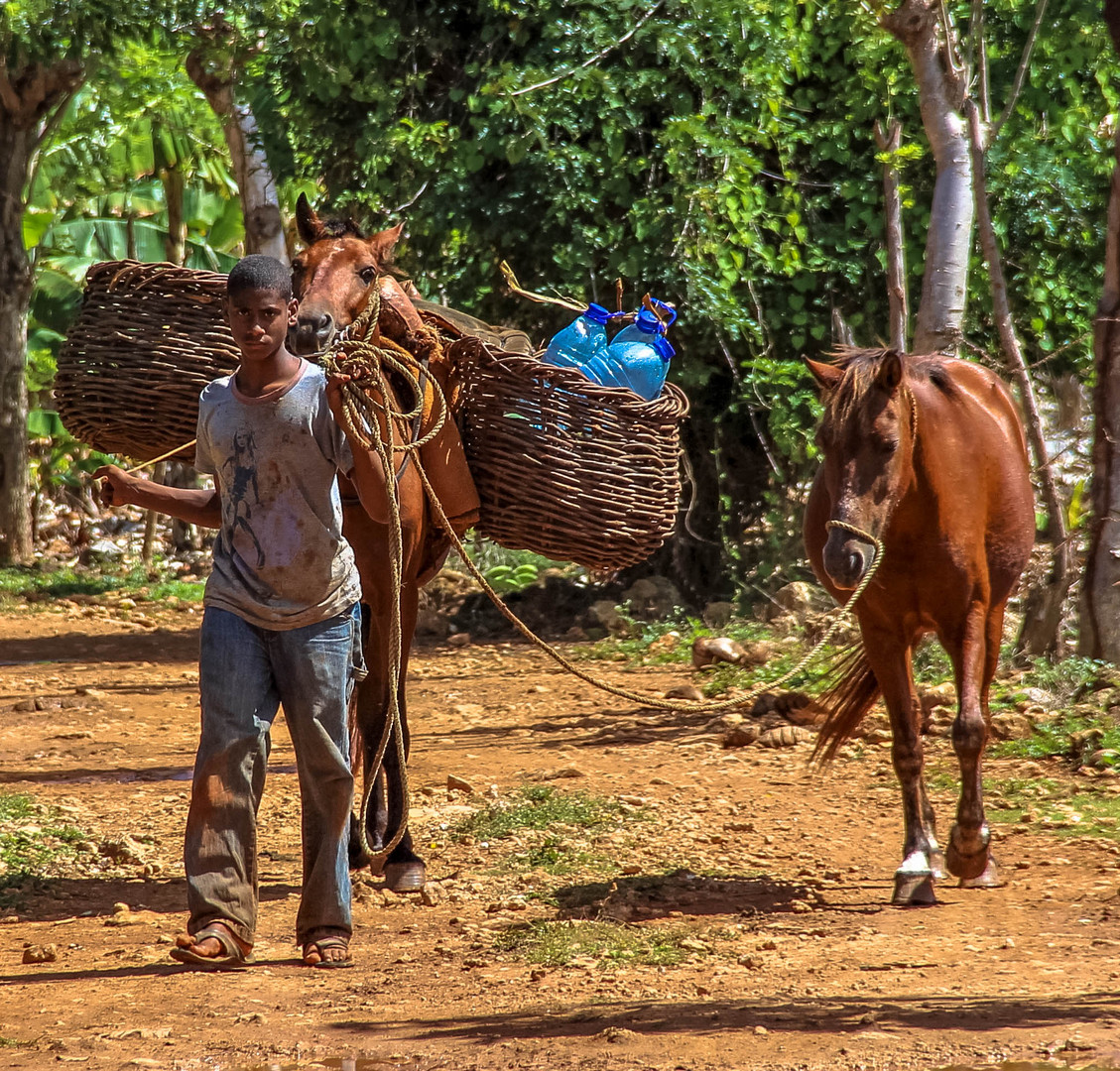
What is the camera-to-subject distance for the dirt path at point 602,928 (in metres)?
3.79

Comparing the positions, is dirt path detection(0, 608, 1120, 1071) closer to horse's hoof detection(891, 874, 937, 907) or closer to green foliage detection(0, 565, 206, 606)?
horse's hoof detection(891, 874, 937, 907)

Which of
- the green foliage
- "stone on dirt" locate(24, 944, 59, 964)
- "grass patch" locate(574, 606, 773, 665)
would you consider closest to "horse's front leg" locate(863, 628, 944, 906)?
"stone on dirt" locate(24, 944, 59, 964)

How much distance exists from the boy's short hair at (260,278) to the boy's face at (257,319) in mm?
12

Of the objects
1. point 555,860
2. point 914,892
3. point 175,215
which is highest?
point 175,215

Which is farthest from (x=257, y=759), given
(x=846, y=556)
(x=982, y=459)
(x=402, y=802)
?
(x=982, y=459)

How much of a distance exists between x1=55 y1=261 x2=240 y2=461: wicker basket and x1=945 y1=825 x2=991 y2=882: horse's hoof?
3238 mm

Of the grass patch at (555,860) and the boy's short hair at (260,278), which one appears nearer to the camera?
the boy's short hair at (260,278)

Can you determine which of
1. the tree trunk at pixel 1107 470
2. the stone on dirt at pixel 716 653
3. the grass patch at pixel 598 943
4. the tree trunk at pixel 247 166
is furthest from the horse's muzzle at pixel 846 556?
the tree trunk at pixel 247 166

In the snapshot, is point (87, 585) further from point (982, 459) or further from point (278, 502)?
point (278, 502)

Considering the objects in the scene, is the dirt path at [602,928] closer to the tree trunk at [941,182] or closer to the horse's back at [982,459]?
the horse's back at [982,459]

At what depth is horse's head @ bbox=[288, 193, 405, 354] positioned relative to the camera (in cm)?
497

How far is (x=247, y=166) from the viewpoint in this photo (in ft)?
48.5

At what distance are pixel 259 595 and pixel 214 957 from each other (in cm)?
110

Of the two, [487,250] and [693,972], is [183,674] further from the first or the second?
[693,972]
